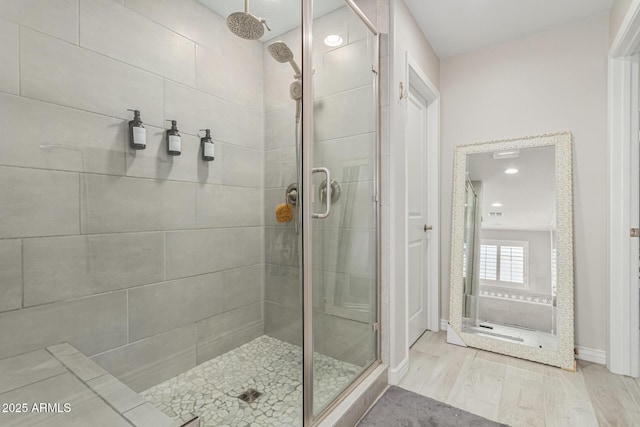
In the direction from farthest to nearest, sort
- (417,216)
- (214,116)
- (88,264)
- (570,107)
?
(417,216), (570,107), (214,116), (88,264)

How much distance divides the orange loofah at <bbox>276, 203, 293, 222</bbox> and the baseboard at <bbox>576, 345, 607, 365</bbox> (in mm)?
2434

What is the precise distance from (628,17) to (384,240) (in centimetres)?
191

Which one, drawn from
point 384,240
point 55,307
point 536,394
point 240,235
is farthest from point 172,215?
point 536,394

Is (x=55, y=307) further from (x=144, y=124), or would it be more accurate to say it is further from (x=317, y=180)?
(x=317, y=180)

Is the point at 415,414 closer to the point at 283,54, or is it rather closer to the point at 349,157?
the point at 349,157

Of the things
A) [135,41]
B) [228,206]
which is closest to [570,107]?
[228,206]

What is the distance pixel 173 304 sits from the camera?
4.40ft

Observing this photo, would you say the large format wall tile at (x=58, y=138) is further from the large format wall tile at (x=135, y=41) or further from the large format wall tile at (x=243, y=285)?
the large format wall tile at (x=243, y=285)

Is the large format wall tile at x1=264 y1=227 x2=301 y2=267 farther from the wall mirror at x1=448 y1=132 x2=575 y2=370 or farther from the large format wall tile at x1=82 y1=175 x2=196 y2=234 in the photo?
the wall mirror at x1=448 y1=132 x2=575 y2=370

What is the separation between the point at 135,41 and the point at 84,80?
0.85 ft

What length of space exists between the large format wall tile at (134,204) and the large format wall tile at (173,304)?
262 millimetres

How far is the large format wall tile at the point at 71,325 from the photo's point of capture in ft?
3.20

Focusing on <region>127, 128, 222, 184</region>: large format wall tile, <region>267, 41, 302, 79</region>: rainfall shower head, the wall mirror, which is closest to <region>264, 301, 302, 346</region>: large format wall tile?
<region>127, 128, 222, 184</region>: large format wall tile

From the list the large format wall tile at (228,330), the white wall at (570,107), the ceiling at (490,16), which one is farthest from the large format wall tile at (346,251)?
the ceiling at (490,16)
